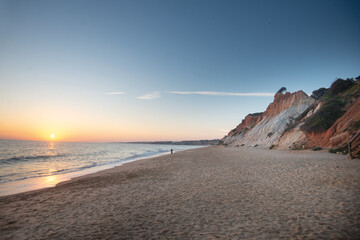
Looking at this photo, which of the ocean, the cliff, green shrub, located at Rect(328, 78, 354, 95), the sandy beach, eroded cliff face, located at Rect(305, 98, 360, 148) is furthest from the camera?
green shrub, located at Rect(328, 78, 354, 95)

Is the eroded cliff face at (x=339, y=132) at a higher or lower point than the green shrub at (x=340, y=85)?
lower

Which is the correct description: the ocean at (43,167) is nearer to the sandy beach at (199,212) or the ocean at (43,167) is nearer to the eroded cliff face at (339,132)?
the sandy beach at (199,212)

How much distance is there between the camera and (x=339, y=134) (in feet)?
64.4

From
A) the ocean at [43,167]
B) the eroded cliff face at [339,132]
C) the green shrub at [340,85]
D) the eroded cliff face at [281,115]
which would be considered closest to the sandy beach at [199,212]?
the ocean at [43,167]

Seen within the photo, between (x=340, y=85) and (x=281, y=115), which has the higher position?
(x=340, y=85)

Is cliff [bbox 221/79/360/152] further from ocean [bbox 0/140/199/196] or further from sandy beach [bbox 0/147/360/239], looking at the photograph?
ocean [bbox 0/140/199/196]

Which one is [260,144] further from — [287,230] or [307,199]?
[287,230]

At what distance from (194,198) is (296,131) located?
31.0 metres

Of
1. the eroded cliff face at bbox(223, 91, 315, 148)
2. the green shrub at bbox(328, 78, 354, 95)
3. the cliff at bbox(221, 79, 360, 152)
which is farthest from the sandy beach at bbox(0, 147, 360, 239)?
the eroded cliff face at bbox(223, 91, 315, 148)

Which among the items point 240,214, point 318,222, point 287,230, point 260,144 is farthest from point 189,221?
point 260,144

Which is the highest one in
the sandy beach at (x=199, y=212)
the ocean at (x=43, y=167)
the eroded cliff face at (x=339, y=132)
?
the eroded cliff face at (x=339, y=132)

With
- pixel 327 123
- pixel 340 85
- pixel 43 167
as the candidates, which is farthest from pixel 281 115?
pixel 43 167

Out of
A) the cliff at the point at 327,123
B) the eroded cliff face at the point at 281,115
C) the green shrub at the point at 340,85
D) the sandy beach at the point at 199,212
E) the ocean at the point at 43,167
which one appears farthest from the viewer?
the eroded cliff face at the point at 281,115

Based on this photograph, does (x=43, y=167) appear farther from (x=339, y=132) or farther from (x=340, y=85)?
(x=340, y=85)
